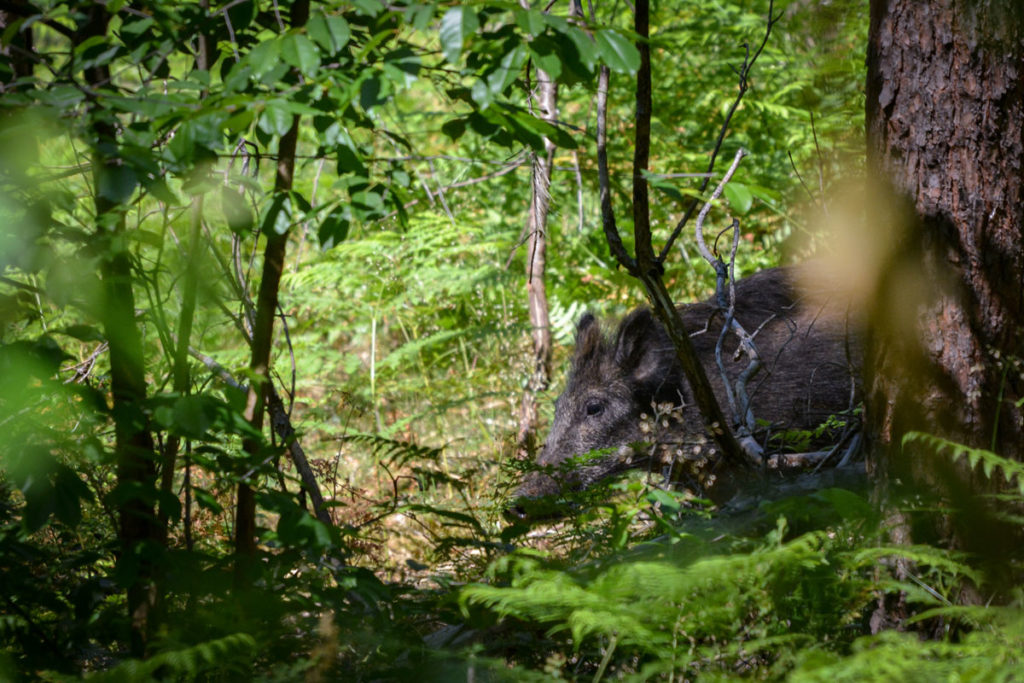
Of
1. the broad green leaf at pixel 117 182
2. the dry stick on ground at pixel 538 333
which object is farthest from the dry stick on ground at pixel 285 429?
the dry stick on ground at pixel 538 333

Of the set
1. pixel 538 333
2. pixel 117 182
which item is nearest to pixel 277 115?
pixel 117 182

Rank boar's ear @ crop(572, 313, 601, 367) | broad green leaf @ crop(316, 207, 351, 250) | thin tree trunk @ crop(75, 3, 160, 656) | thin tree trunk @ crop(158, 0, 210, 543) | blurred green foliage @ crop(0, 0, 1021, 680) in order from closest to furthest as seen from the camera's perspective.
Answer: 1. blurred green foliage @ crop(0, 0, 1021, 680)
2. thin tree trunk @ crop(75, 3, 160, 656)
3. broad green leaf @ crop(316, 207, 351, 250)
4. thin tree trunk @ crop(158, 0, 210, 543)
5. boar's ear @ crop(572, 313, 601, 367)

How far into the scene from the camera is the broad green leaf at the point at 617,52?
2.02 metres

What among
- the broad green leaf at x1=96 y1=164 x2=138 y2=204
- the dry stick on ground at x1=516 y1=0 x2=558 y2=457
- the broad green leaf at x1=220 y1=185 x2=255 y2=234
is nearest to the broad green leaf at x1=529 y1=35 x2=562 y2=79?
the broad green leaf at x1=220 y1=185 x2=255 y2=234

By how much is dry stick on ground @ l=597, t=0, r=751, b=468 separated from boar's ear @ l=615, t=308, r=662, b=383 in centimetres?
305

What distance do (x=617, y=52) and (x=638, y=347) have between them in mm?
4513

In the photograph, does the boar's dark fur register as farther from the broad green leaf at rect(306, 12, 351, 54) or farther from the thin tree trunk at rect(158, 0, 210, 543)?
the broad green leaf at rect(306, 12, 351, 54)

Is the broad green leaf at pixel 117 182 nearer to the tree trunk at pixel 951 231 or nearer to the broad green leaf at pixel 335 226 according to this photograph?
the broad green leaf at pixel 335 226

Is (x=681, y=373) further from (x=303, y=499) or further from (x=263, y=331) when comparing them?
(x=263, y=331)

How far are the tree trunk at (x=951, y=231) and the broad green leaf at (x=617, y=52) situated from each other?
116cm

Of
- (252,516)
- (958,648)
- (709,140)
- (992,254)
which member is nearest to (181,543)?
(252,516)

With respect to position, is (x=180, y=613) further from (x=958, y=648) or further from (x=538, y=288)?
(x=538, y=288)

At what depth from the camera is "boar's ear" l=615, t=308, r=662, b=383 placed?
6.33 meters

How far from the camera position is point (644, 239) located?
3.13m
